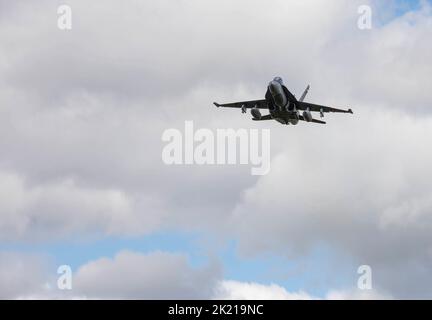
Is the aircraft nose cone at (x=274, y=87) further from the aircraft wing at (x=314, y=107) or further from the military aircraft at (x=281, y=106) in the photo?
the aircraft wing at (x=314, y=107)

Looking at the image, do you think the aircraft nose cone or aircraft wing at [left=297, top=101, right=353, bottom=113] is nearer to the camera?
the aircraft nose cone

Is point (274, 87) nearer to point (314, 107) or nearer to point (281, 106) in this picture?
point (281, 106)

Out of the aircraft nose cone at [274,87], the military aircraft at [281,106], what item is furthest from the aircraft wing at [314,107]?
the aircraft nose cone at [274,87]

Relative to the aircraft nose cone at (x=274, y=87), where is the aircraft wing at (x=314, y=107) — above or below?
above

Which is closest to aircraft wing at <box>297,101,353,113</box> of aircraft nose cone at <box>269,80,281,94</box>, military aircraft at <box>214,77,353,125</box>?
military aircraft at <box>214,77,353,125</box>

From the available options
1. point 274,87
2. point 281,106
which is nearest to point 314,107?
point 281,106

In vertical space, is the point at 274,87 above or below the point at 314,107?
below

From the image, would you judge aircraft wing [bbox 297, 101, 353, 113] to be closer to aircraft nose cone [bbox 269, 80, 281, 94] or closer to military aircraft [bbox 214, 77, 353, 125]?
military aircraft [bbox 214, 77, 353, 125]
